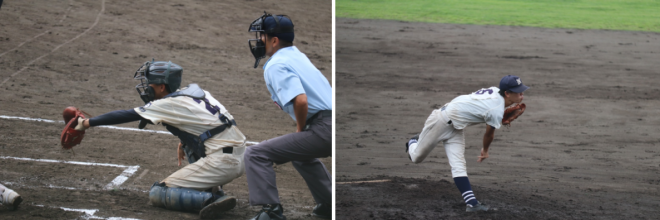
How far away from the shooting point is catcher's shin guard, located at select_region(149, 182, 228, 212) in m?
4.19

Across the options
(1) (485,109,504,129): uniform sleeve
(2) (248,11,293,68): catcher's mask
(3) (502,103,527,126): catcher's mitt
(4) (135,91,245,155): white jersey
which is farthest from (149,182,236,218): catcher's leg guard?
(3) (502,103,527,126): catcher's mitt

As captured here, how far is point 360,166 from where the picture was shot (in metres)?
6.43

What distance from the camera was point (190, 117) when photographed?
13.5ft

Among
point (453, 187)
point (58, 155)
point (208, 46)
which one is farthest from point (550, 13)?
point (58, 155)

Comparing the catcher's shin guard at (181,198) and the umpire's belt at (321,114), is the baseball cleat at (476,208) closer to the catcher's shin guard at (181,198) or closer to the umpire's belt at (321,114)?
the umpire's belt at (321,114)

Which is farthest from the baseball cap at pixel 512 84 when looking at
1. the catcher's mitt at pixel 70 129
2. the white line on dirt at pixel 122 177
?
the white line on dirt at pixel 122 177

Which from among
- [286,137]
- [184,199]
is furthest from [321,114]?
[184,199]

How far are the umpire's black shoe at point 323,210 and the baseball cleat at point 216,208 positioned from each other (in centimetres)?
62

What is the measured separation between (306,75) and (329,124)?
1.12 feet

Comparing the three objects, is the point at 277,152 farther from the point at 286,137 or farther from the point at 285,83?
the point at 285,83

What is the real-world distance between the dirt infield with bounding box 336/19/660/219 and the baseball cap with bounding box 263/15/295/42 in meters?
1.59

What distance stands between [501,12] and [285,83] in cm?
1246

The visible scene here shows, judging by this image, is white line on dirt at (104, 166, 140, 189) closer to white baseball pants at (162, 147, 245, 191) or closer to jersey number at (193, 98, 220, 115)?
white baseball pants at (162, 147, 245, 191)

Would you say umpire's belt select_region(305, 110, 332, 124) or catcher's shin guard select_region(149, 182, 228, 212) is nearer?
umpire's belt select_region(305, 110, 332, 124)
